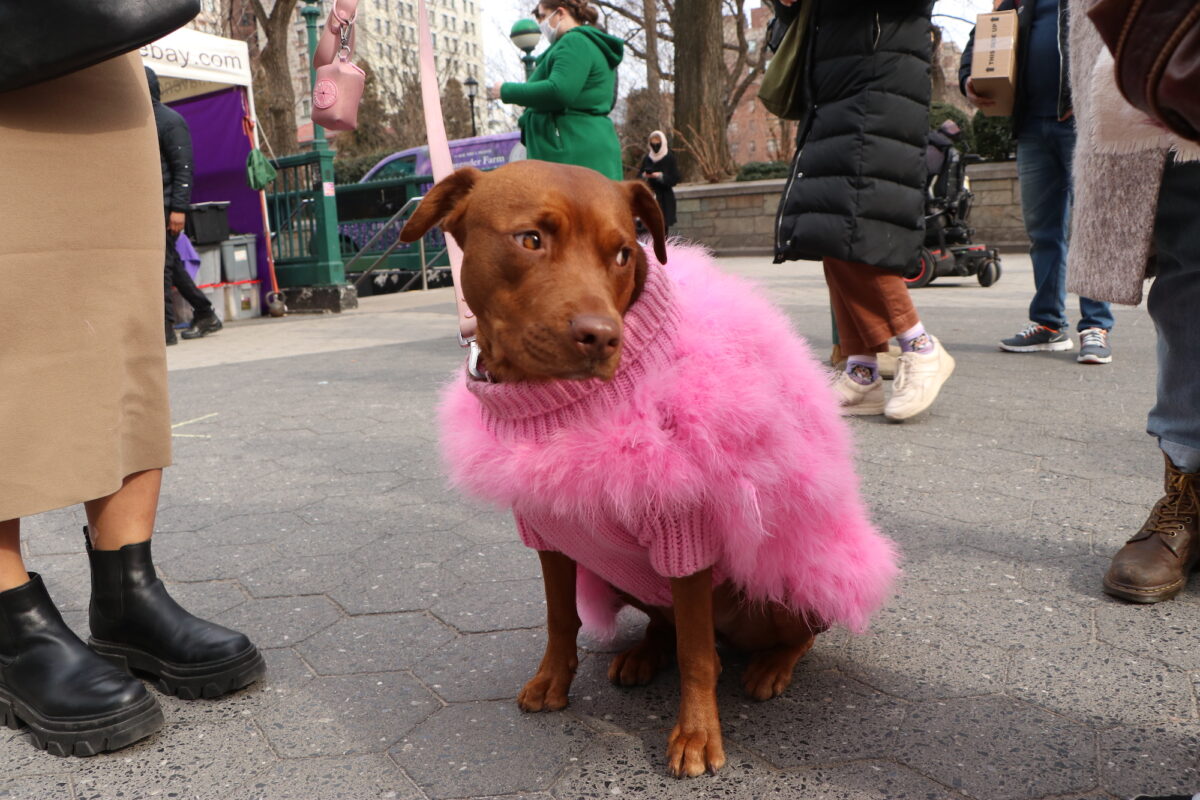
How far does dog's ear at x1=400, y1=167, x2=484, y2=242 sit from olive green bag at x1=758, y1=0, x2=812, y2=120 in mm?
2869

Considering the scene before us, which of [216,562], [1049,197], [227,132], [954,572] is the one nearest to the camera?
[954,572]

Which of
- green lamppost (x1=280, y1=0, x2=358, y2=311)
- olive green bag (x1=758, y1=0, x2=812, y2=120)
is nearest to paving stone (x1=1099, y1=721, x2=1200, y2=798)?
olive green bag (x1=758, y1=0, x2=812, y2=120)

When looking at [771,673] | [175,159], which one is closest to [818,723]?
[771,673]

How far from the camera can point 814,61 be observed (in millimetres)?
4301

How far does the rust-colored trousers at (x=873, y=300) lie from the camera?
169 inches

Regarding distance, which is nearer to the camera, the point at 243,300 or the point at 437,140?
the point at 437,140

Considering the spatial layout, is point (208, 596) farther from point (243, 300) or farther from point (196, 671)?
point (243, 300)

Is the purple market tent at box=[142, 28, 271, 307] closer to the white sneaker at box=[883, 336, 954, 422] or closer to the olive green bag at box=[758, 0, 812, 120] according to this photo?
the olive green bag at box=[758, 0, 812, 120]

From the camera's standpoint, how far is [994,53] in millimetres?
4656

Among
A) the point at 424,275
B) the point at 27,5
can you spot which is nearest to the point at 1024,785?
the point at 27,5

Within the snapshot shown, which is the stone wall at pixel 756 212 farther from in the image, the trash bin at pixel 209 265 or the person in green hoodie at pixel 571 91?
the person in green hoodie at pixel 571 91

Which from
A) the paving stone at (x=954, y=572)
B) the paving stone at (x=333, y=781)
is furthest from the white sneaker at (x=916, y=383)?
the paving stone at (x=333, y=781)

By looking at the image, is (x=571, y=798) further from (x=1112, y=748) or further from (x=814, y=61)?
(x=814, y=61)

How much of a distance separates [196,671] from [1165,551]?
2.39 metres
